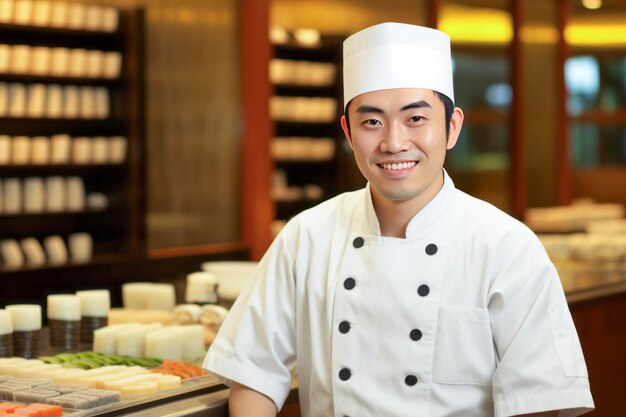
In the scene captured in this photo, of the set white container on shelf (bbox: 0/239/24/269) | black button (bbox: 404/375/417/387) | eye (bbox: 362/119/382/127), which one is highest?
eye (bbox: 362/119/382/127)

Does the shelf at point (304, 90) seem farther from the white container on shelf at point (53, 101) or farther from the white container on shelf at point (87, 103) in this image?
the white container on shelf at point (53, 101)

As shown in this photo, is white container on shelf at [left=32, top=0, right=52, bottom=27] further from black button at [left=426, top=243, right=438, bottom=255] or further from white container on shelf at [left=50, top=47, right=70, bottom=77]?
black button at [left=426, top=243, right=438, bottom=255]

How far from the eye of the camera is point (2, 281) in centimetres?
568

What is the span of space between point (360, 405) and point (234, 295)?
1303 millimetres

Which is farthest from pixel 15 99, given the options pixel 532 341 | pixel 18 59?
pixel 532 341

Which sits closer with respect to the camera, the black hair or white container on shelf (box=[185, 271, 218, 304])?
the black hair

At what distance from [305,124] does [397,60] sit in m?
6.46

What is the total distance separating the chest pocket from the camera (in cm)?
198

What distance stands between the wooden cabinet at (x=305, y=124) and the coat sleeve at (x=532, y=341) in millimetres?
6035

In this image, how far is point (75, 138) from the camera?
6469mm

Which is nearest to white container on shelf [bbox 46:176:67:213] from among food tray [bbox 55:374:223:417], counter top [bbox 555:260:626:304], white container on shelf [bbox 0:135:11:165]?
white container on shelf [bbox 0:135:11:165]

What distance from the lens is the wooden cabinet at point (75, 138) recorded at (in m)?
6.06

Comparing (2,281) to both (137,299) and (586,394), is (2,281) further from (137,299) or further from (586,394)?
(586,394)

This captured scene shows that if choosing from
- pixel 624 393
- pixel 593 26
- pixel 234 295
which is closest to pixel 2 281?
pixel 234 295
